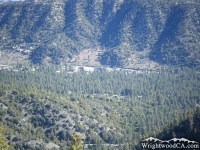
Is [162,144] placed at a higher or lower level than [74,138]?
lower

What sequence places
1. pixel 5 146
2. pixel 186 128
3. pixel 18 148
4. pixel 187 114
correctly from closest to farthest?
pixel 5 146 → pixel 186 128 → pixel 187 114 → pixel 18 148

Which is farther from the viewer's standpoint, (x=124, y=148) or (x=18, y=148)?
(x=18, y=148)

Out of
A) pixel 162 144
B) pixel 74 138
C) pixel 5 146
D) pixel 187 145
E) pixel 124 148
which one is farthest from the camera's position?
pixel 124 148

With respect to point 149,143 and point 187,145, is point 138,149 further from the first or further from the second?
point 187,145

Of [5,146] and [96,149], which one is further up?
[5,146]

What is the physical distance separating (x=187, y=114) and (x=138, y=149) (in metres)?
29.1

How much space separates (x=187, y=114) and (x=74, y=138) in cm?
8739

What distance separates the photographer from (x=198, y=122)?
481 feet

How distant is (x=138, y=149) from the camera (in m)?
173

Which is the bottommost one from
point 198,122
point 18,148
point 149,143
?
point 18,148

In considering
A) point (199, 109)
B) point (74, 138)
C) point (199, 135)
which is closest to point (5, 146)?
point (74, 138)

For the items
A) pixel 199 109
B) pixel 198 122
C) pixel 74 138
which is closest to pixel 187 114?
pixel 199 109

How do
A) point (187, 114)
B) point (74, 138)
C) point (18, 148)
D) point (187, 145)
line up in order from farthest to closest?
point (18, 148) < point (187, 114) < point (187, 145) < point (74, 138)

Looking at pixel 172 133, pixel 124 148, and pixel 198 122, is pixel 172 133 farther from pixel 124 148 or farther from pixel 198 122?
pixel 124 148
